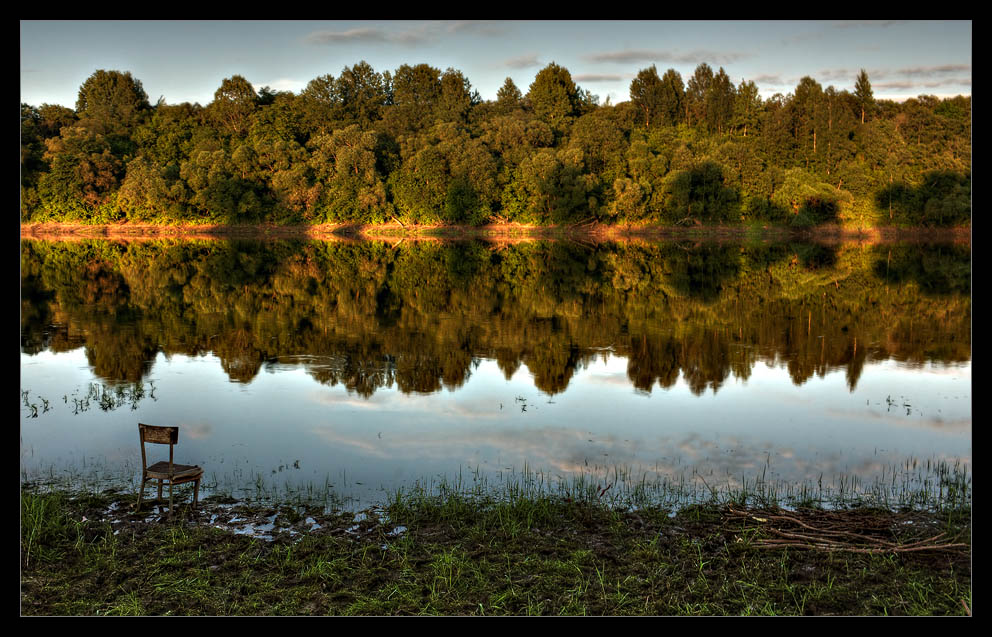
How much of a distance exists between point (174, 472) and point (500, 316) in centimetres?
1768

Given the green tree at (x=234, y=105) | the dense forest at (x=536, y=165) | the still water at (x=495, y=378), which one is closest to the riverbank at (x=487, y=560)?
the still water at (x=495, y=378)

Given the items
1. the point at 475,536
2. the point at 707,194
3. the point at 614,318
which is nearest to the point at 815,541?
the point at 475,536

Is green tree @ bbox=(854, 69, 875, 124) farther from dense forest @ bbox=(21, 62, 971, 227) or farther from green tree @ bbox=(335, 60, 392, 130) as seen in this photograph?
green tree @ bbox=(335, 60, 392, 130)

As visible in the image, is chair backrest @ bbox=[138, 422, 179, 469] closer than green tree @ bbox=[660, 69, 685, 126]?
Yes

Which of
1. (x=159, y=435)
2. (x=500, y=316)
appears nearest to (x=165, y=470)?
(x=159, y=435)

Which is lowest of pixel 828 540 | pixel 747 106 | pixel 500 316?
pixel 828 540

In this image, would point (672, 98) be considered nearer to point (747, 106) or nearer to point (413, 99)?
point (747, 106)

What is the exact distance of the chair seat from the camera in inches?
347

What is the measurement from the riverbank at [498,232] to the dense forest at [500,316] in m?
27.9

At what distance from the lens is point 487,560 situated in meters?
7.62

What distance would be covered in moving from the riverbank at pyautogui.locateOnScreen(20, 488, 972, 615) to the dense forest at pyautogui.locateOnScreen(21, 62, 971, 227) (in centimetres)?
6898

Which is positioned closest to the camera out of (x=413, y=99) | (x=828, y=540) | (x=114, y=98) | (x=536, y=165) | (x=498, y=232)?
(x=828, y=540)

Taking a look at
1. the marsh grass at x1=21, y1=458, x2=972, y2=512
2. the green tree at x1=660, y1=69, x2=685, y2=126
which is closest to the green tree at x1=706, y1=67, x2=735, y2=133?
the green tree at x1=660, y1=69, x2=685, y2=126

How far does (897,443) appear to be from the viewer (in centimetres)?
1234
